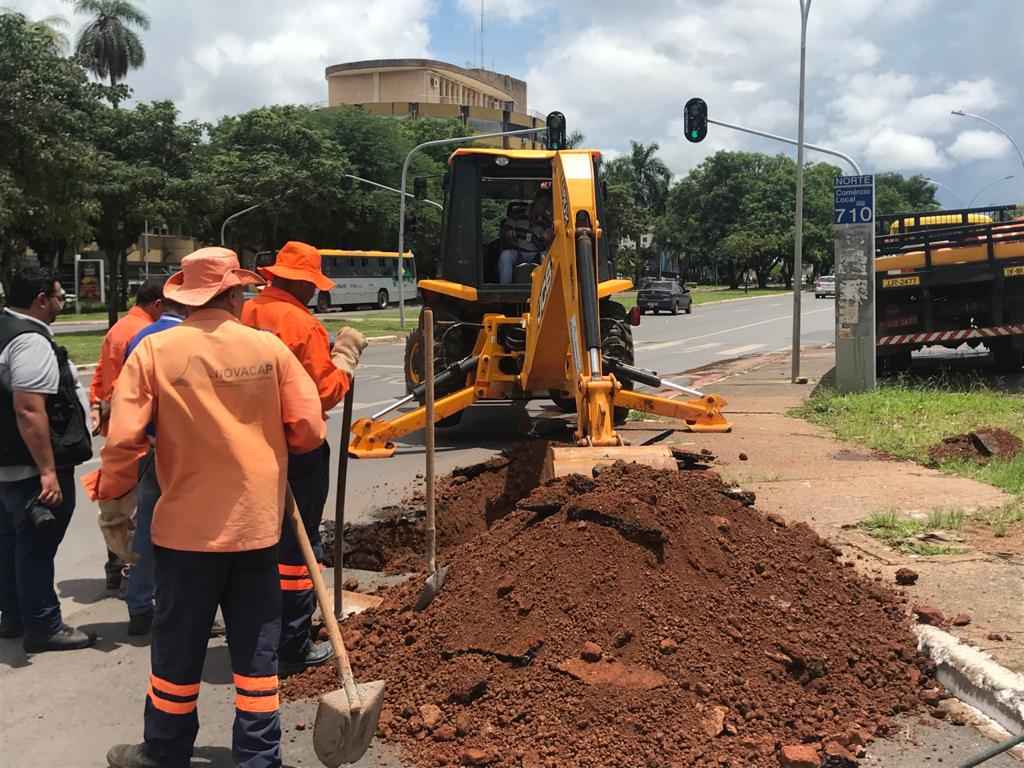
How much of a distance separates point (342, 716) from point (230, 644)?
494 millimetres

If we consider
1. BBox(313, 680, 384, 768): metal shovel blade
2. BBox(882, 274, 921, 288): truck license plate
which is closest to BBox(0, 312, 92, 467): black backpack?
BBox(313, 680, 384, 768): metal shovel blade

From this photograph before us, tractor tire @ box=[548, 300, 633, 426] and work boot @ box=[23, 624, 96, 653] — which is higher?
tractor tire @ box=[548, 300, 633, 426]

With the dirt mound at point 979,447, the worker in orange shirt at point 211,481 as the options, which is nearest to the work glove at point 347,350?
the worker in orange shirt at point 211,481

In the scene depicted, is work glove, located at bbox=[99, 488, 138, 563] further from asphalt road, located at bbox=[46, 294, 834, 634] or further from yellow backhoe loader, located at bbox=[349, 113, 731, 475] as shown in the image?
yellow backhoe loader, located at bbox=[349, 113, 731, 475]

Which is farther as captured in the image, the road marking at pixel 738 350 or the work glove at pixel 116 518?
the road marking at pixel 738 350

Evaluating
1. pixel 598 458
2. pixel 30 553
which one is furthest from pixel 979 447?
pixel 30 553

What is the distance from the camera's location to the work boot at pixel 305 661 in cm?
448

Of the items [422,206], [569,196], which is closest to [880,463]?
[569,196]

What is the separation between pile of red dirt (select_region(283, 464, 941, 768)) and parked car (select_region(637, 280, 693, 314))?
123 ft

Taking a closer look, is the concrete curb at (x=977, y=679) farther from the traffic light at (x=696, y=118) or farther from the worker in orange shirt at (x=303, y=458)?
the traffic light at (x=696, y=118)

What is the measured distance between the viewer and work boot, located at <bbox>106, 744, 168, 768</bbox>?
11.3ft

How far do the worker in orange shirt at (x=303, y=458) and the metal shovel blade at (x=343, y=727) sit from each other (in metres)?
1.19

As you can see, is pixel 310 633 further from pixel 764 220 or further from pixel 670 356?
pixel 764 220

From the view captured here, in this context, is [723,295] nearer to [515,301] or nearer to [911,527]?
[515,301]
